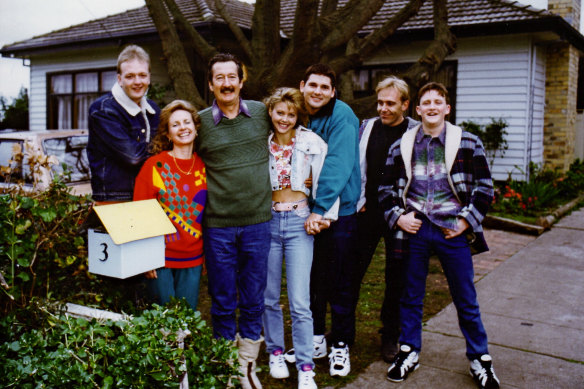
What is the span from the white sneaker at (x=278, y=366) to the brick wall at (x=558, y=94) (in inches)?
445

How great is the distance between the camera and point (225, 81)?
3.39 metres

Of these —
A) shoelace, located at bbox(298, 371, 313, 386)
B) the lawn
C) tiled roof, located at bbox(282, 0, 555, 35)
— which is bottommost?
the lawn

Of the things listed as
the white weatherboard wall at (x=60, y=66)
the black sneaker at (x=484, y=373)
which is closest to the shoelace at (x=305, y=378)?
the black sneaker at (x=484, y=373)

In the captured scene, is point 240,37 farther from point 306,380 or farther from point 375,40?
point 306,380

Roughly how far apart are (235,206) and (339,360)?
135 cm

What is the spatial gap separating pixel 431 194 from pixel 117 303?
A: 2133 mm

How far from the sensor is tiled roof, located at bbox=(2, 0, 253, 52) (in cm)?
1338

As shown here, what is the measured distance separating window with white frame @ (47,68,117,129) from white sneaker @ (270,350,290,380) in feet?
43.5

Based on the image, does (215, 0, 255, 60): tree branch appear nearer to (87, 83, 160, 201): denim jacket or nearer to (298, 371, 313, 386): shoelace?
(87, 83, 160, 201): denim jacket

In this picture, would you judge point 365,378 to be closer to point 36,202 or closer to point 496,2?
point 36,202

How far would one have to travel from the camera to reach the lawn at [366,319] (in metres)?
3.80

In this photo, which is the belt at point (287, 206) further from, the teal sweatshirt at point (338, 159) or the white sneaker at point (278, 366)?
the white sneaker at point (278, 366)

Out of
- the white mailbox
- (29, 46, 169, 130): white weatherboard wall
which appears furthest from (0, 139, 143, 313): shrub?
(29, 46, 169, 130): white weatherboard wall

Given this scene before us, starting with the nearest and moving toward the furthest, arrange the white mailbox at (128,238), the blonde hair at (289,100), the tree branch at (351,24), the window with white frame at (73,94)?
the white mailbox at (128,238) → the blonde hair at (289,100) → the tree branch at (351,24) → the window with white frame at (73,94)
